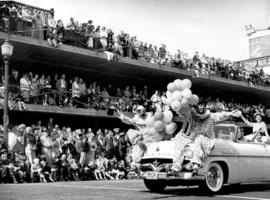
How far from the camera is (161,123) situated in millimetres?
11828

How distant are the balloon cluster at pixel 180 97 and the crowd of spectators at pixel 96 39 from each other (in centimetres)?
1249

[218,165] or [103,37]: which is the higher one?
[103,37]

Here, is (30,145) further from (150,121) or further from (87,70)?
(87,70)

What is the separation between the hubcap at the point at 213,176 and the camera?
A: 36.8 ft

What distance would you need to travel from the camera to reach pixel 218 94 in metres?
40.9

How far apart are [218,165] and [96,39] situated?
16581mm

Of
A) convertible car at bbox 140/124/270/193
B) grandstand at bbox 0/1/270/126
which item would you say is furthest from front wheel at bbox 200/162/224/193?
grandstand at bbox 0/1/270/126

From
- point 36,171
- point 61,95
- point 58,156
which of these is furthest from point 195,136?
point 61,95

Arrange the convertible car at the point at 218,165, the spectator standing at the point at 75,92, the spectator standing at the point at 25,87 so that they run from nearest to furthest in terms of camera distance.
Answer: the convertible car at the point at 218,165 < the spectator standing at the point at 25,87 < the spectator standing at the point at 75,92

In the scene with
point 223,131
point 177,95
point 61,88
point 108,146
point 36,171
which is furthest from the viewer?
point 61,88

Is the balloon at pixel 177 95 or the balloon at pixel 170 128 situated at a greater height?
the balloon at pixel 177 95

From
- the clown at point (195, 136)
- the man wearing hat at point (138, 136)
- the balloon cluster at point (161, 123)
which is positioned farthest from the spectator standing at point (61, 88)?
the clown at point (195, 136)

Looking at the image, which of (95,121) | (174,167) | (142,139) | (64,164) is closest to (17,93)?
(64,164)

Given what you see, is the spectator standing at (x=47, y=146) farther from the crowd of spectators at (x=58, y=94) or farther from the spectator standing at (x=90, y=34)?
the spectator standing at (x=90, y=34)
